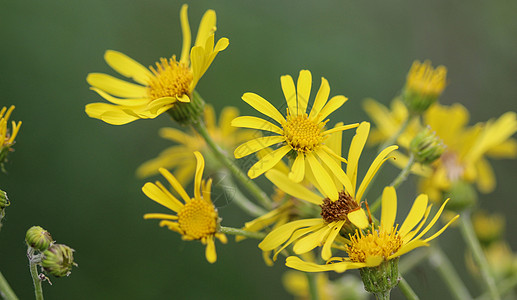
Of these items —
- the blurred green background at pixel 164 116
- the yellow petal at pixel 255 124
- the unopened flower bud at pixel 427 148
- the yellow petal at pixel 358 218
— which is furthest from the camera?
the blurred green background at pixel 164 116

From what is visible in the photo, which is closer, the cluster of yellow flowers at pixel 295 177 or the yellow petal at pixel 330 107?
the cluster of yellow flowers at pixel 295 177

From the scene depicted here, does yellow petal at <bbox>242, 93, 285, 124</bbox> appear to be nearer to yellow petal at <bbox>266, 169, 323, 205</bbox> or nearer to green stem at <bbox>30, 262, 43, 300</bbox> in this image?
yellow petal at <bbox>266, 169, 323, 205</bbox>

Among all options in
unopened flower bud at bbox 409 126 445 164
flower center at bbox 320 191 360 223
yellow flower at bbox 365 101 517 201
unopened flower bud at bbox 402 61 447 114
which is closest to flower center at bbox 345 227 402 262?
flower center at bbox 320 191 360 223

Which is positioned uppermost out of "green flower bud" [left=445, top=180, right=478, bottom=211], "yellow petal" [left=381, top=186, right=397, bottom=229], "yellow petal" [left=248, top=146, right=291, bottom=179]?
"yellow petal" [left=248, top=146, right=291, bottom=179]

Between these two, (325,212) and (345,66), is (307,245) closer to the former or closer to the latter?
(325,212)

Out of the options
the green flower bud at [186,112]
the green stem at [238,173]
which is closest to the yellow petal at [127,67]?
the green flower bud at [186,112]

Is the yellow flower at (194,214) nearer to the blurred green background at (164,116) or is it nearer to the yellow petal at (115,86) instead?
the yellow petal at (115,86)

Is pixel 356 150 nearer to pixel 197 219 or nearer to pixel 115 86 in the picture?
pixel 197 219
